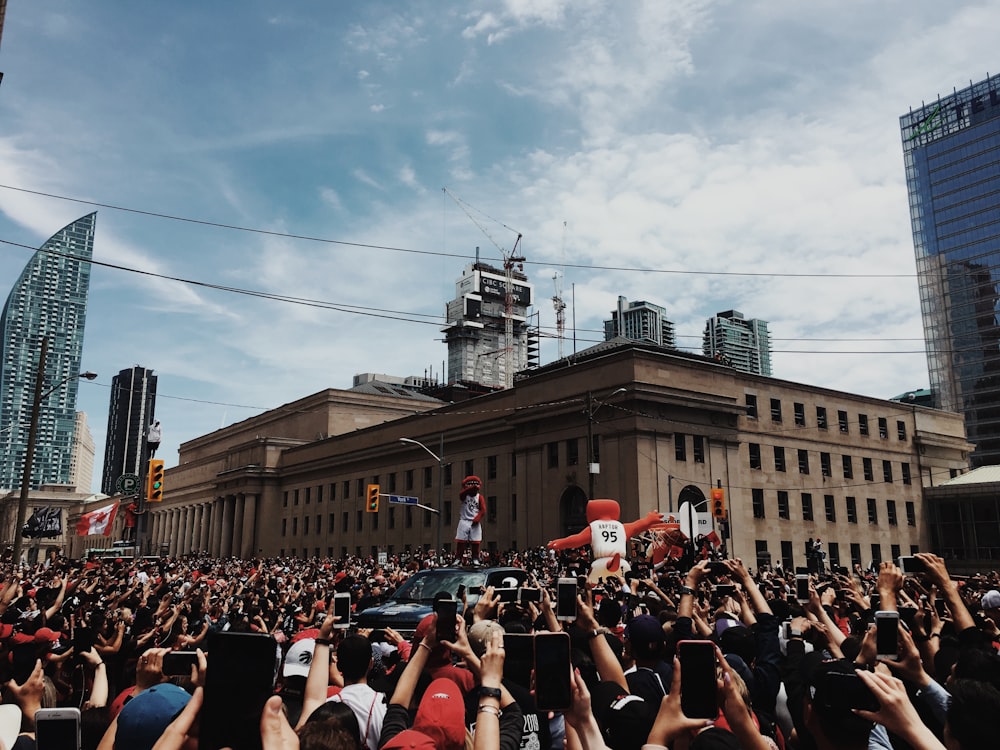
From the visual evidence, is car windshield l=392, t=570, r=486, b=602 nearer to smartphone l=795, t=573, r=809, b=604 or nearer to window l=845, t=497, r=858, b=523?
smartphone l=795, t=573, r=809, b=604

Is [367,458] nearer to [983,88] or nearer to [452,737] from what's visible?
[452,737]

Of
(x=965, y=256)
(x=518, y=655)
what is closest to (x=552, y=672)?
(x=518, y=655)

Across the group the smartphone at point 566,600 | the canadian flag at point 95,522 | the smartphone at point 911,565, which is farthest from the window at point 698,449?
the smartphone at point 566,600

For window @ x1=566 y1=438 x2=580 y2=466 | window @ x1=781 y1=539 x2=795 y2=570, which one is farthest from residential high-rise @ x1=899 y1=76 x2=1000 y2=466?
window @ x1=566 y1=438 x2=580 y2=466

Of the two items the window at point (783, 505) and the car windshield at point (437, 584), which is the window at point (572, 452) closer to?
the window at point (783, 505)

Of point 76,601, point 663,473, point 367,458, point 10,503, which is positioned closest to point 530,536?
point 663,473

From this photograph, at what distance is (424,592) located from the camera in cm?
1419

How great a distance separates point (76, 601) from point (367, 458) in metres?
56.8

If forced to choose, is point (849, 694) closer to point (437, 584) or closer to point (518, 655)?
point (518, 655)

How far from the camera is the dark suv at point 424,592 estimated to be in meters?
12.6

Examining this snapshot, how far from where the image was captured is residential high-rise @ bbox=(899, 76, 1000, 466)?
129625 mm

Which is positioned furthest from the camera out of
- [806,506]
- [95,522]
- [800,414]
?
[800,414]

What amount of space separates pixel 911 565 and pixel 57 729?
579 cm

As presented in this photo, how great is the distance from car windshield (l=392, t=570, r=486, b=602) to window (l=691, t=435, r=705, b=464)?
34.8 meters
